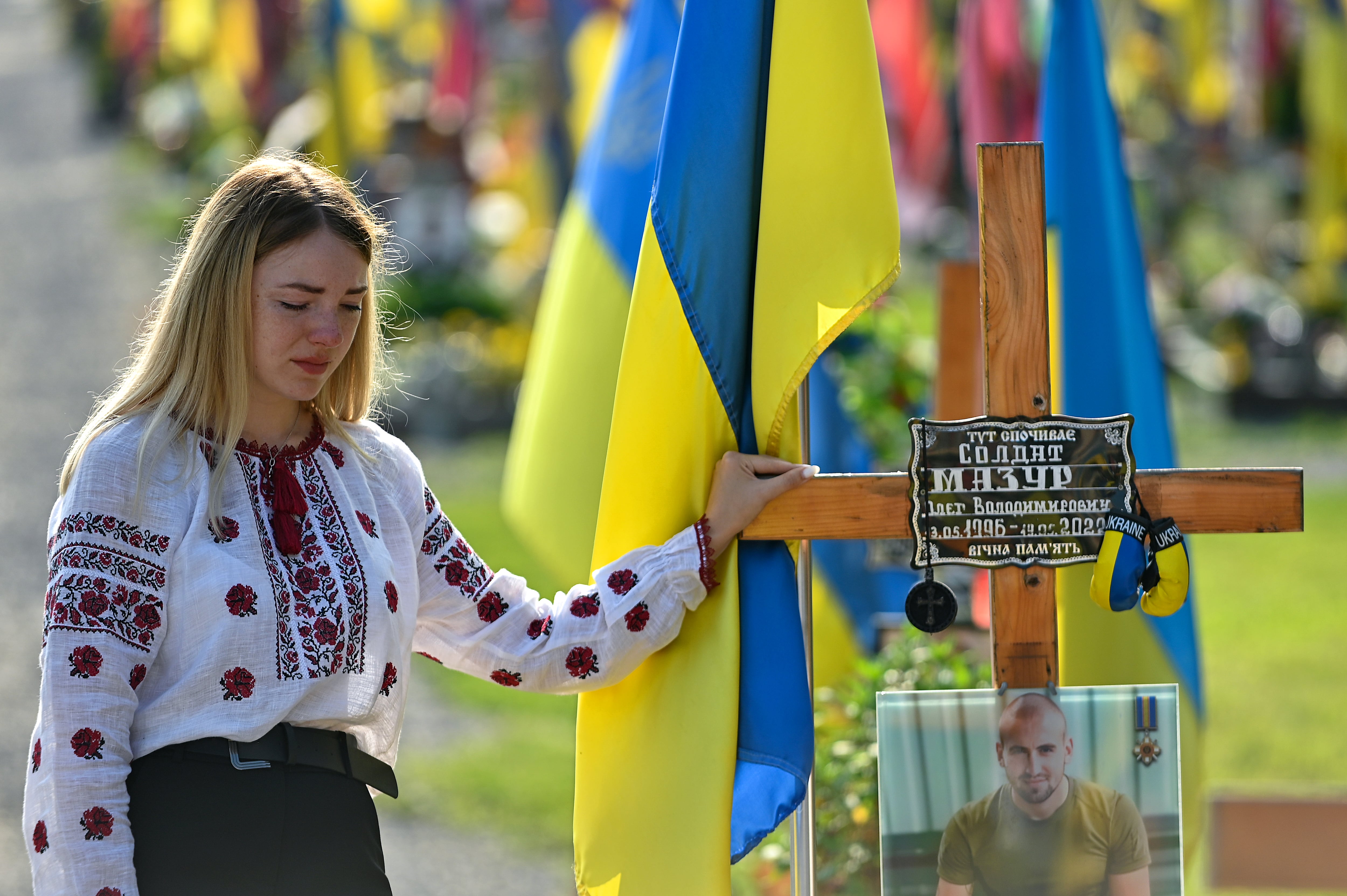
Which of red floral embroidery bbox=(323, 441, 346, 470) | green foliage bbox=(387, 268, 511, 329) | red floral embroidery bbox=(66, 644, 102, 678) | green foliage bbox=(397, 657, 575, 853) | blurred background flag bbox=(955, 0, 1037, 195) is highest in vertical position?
green foliage bbox=(387, 268, 511, 329)

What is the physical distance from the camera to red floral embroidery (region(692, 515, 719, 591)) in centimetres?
196

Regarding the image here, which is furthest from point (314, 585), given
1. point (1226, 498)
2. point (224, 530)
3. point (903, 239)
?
point (903, 239)

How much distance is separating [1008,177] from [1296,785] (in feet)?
12.8

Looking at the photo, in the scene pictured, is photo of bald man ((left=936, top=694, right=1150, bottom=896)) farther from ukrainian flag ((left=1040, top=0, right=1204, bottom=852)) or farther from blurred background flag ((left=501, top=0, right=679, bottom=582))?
blurred background flag ((left=501, top=0, right=679, bottom=582))

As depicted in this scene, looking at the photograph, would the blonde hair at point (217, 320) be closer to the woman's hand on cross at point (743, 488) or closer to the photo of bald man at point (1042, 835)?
the woman's hand on cross at point (743, 488)

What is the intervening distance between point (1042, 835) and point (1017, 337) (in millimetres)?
675

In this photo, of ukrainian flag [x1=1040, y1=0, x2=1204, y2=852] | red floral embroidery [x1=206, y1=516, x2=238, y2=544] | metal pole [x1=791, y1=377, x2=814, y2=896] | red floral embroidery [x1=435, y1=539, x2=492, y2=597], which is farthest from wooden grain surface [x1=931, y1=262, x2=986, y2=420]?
red floral embroidery [x1=206, y1=516, x2=238, y2=544]

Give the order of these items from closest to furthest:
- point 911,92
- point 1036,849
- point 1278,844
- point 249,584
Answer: point 249,584, point 1036,849, point 1278,844, point 911,92

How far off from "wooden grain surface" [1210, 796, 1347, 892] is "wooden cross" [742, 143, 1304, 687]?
1722 mm

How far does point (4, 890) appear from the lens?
4836 mm

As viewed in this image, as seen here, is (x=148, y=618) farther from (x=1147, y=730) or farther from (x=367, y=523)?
(x=1147, y=730)

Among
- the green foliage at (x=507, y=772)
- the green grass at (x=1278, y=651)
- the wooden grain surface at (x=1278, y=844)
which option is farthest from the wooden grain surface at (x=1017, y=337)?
the green foliage at (x=507, y=772)

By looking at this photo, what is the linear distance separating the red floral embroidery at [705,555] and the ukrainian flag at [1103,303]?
3.28 ft

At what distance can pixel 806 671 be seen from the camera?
201cm
